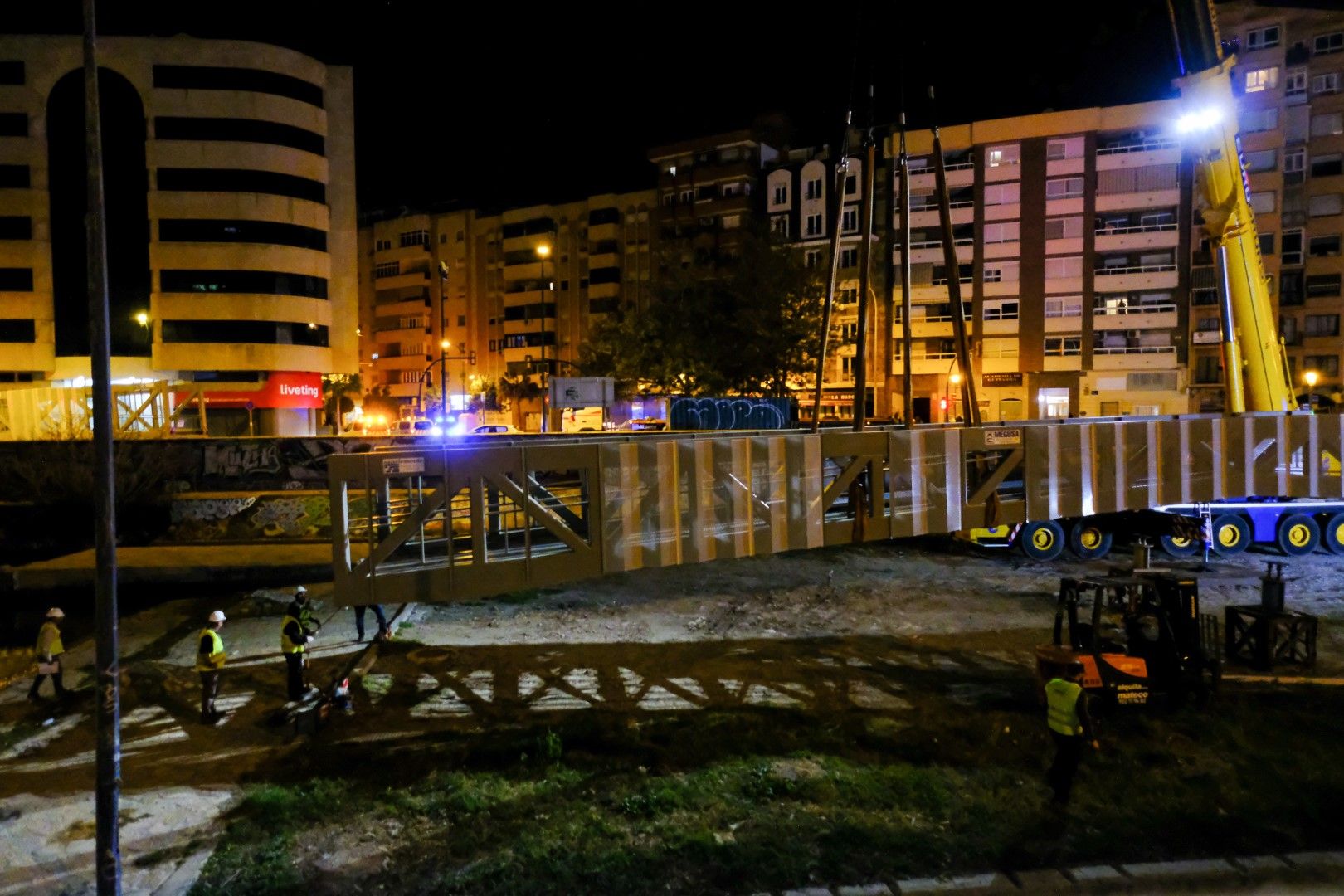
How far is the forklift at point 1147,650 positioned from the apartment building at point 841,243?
141ft

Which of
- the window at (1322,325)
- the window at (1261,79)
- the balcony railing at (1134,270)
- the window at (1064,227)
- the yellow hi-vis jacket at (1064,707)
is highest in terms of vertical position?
the window at (1261,79)

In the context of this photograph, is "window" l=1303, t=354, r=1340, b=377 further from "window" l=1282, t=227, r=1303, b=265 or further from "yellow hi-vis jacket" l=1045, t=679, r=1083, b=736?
"yellow hi-vis jacket" l=1045, t=679, r=1083, b=736

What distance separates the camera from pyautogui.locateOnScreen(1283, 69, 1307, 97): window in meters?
52.7

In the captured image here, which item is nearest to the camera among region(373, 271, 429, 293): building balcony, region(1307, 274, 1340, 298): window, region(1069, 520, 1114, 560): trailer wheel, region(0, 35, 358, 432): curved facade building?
region(1069, 520, 1114, 560): trailer wheel

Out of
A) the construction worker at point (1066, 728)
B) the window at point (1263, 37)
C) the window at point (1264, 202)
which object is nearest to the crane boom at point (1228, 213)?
the construction worker at point (1066, 728)

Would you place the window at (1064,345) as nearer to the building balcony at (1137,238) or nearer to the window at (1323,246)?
the building balcony at (1137,238)

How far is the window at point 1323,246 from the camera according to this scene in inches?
2082

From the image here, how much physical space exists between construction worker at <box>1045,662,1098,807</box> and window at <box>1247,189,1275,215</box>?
5577 centimetres

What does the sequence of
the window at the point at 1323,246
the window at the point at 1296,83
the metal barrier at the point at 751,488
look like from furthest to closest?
1. the window at the point at 1323,246
2. the window at the point at 1296,83
3. the metal barrier at the point at 751,488

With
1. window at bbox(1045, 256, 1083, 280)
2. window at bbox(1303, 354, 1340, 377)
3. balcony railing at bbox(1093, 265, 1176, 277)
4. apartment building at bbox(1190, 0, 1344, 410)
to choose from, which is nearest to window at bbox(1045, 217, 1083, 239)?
window at bbox(1045, 256, 1083, 280)

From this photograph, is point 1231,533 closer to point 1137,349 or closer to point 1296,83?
point 1137,349

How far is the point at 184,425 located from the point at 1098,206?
2383 inches

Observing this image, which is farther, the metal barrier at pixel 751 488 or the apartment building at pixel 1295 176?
the apartment building at pixel 1295 176

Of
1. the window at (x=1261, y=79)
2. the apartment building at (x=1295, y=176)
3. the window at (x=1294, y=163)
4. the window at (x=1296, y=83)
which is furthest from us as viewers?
the window at (x=1294, y=163)
